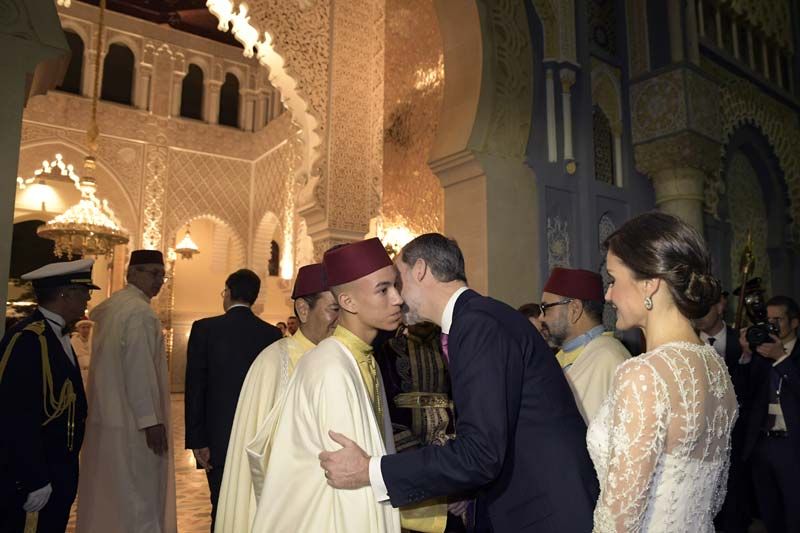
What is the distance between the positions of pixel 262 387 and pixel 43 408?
38.2 inches

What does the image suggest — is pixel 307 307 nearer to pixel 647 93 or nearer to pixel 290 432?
pixel 290 432

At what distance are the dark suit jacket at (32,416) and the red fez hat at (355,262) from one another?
4.94ft

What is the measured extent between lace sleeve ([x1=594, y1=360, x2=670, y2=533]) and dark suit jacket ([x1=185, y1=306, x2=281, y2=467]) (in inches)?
105

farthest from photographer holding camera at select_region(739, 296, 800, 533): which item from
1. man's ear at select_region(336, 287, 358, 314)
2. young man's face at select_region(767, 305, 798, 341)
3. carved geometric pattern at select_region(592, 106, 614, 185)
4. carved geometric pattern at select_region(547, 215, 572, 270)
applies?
man's ear at select_region(336, 287, 358, 314)

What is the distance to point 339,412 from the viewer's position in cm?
157

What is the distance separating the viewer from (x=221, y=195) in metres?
14.2

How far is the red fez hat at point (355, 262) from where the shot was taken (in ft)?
5.66

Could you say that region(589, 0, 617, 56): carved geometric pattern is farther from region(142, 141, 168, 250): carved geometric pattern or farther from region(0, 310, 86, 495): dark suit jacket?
region(142, 141, 168, 250): carved geometric pattern

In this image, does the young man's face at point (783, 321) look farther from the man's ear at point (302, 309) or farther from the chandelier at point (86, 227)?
the chandelier at point (86, 227)

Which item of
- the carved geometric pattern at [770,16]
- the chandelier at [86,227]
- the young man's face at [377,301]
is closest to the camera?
the young man's face at [377,301]

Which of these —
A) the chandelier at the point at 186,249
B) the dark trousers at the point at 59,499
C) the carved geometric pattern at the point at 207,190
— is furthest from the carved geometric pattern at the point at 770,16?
the carved geometric pattern at the point at 207,190

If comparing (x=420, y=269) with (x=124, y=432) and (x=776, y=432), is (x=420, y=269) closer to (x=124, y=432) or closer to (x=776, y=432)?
(x=124, y=432)

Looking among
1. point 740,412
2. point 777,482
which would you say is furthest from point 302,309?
point 777,482

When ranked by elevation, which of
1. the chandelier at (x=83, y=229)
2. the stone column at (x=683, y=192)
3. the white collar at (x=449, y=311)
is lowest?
the white collar at (x=449, y=311)
